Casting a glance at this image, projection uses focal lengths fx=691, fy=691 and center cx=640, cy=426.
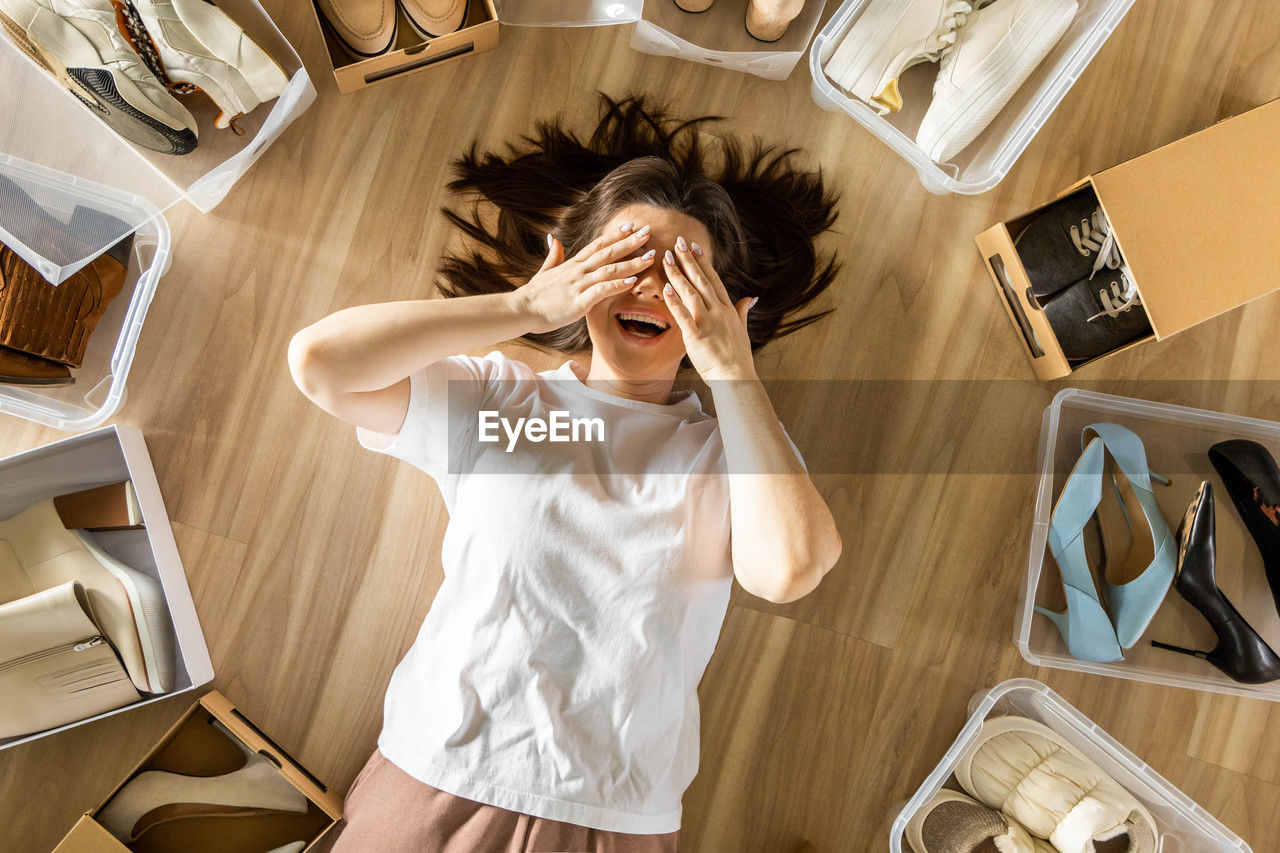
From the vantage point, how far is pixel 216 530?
120cm

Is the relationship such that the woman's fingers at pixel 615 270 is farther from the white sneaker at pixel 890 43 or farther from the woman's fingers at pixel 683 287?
the white sneaker at pixel 890 43

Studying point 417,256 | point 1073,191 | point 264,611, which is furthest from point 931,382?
point 264,611

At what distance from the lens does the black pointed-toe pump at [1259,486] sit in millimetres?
1182

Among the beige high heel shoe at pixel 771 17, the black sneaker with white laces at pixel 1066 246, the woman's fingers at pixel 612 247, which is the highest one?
the beige high heel shoe at pixel 771 17

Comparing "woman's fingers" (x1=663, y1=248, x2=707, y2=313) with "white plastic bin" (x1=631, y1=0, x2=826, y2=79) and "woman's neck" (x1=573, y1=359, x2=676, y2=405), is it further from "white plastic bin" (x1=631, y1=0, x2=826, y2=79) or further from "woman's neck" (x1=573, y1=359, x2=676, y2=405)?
"white plastic bin" (x1=631, y1=0, x2=826, y2=79)

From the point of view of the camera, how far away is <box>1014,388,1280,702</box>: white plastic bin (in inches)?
47.8

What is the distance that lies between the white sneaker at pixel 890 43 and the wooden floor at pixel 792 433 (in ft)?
0.31

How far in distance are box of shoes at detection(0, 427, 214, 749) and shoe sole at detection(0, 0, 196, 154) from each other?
0.48 meters

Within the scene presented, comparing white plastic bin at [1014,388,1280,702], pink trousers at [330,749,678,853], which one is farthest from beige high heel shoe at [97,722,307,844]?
white plastic bin at [1014,388,1280,702]

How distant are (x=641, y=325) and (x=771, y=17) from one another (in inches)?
21.1

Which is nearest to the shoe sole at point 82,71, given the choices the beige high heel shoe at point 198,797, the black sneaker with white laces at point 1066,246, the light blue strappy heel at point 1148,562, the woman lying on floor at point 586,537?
the woman lying on floor at point 586,537

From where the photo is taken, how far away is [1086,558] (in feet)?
3.92

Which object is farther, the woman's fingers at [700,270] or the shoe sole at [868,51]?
the shoe sole at [868,51]

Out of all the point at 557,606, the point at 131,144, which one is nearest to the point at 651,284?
the point at 557,606
